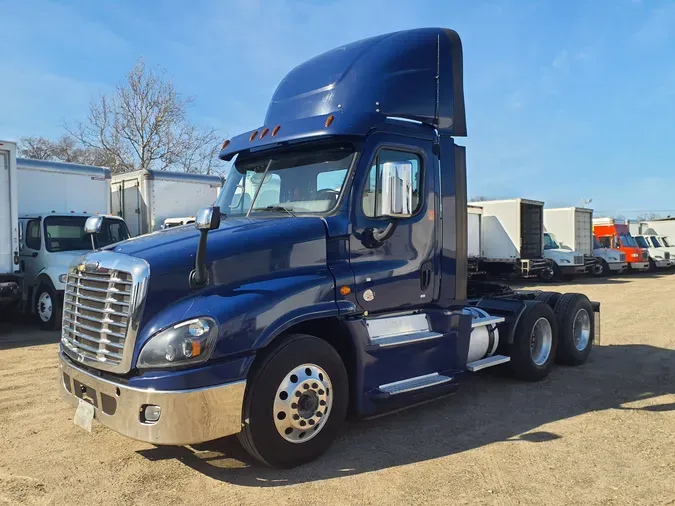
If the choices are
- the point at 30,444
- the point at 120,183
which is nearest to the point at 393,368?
the point at 30,444

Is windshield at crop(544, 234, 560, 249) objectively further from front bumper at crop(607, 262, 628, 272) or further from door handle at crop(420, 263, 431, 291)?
door handle at crop(420, 263, 431, 291)

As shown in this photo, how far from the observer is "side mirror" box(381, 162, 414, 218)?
14.5 ft

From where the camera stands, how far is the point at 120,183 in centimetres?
1555

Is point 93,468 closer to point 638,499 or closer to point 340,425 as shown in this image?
point 340,425

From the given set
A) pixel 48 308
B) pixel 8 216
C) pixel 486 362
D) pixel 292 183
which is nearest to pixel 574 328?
pixel 486 362

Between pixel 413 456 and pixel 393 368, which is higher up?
pixel 393 368

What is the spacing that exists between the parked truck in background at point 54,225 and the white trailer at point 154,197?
4.50ft

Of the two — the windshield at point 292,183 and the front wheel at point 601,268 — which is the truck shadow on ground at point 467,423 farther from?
the front wheel at point 601,268

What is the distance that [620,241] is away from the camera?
28797 mm

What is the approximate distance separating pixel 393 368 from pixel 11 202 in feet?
29.0

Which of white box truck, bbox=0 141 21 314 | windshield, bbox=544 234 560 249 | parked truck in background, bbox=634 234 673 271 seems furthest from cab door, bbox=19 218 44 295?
parked truck in background, bbox=634 234 673 271

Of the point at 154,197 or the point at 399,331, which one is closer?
the point at 399,331

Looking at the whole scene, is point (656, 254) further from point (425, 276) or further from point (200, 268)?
point (200, 268)

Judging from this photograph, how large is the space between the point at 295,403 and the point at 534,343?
412 centimetres
